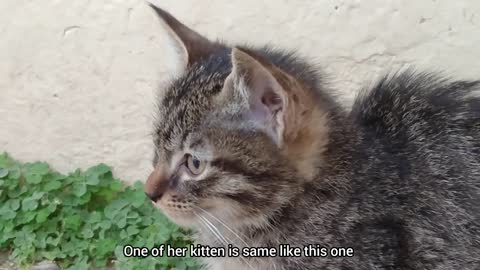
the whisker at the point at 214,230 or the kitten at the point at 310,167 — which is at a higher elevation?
the kitten at the point at 310,167

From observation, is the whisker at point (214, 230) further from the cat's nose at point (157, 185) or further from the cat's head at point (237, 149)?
the cat's nose at point (157, 185)

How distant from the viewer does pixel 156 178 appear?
2.15m

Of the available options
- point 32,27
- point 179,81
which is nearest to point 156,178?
point 179,81

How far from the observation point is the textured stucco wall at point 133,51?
2.87m

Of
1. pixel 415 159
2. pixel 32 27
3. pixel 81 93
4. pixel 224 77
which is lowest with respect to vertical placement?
pixel 81 93

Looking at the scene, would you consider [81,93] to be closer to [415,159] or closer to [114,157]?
[114,157]

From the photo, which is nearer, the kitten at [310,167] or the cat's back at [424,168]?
the kitten at [310,167]

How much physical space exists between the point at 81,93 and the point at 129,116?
0.21 meters

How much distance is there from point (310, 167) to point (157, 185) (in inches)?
16.4

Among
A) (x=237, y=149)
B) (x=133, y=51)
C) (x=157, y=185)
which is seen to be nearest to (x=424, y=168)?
(x=237, y=149)

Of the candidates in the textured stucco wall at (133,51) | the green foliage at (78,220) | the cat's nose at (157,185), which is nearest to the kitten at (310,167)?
the cat's nose at (157,185)

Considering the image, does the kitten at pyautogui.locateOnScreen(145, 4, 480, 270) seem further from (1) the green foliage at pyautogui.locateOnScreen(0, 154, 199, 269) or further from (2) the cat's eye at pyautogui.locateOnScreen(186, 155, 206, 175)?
(1) the green foliage at pyautogui.locateOnScreen(0, 154, 199, 269)

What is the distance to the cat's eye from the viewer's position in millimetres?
2096

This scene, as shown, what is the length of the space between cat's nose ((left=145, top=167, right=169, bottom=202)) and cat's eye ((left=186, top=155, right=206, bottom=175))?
77 millimetres
